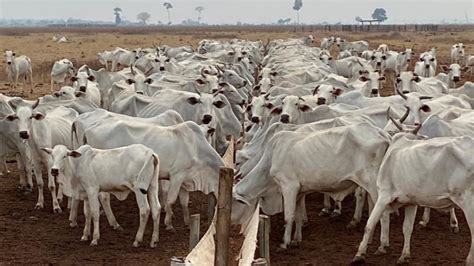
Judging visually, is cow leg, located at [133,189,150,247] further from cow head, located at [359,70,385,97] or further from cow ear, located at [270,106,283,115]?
cow head, located at [359,70,385,97]

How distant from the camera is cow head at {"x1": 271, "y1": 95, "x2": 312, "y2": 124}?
36.7 ft

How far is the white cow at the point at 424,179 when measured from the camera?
744cm

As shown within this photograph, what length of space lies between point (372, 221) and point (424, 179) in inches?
32.6

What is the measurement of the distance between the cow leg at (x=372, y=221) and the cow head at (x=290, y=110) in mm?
3323

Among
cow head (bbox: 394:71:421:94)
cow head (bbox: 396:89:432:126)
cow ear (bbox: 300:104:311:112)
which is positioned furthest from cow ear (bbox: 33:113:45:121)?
cow head (bbox: 394:71:421:94)

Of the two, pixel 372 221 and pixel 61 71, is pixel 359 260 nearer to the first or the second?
pixel 372 221

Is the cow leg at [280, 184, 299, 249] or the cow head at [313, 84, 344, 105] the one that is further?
the cow head at [313, 84, 344, 105]

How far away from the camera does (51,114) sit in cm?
1205

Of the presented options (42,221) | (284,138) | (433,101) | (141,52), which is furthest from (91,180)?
(141,52)

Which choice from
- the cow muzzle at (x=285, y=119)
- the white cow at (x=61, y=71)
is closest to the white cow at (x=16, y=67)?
the white cow at (x=61, y=71)

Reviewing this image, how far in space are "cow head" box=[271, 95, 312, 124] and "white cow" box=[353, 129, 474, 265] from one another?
121 inches

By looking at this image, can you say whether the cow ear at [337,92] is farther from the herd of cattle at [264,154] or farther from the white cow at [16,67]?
the white cow at [16,67]

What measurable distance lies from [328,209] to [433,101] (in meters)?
3.18

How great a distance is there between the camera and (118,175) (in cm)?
887
